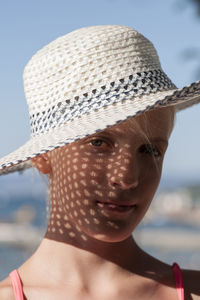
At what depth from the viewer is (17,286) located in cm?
147

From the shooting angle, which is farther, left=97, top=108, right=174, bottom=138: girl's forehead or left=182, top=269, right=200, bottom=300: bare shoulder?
left=182, top=269, right=200, bottom=300: bare shoulder

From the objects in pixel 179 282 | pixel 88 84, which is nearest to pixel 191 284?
pixel 179 282

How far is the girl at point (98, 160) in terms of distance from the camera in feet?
4.54

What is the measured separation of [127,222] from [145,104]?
0.31 meters

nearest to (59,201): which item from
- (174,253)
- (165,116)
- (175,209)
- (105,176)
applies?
(105,176)

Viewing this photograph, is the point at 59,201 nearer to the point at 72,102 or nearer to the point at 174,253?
the point at 72,102

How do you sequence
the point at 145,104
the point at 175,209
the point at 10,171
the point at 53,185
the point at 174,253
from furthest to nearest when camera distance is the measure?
the point at 175,209 → the point at 174,253 → the point at 10,171 → the point at 53,185 → the point at 145,104

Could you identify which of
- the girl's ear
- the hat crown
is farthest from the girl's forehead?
the girl's ear

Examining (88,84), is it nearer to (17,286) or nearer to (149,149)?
(149,149)

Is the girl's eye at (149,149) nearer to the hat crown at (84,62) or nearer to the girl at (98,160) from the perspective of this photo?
the girl at (98,160)

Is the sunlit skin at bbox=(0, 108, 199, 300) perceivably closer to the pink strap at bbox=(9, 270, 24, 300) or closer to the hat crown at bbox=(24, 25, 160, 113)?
the pink strap at bbox=(9, 270, 24, 300)

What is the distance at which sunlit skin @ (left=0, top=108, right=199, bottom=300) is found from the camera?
4.55 ft

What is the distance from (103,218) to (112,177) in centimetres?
11

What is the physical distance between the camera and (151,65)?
1.53 meters
